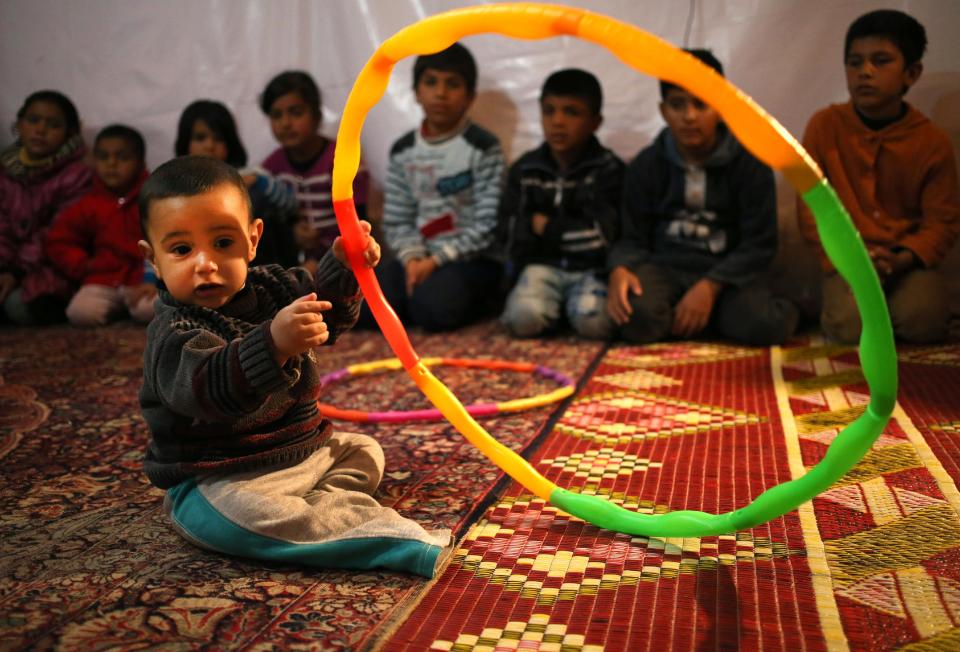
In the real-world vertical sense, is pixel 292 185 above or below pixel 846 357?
above

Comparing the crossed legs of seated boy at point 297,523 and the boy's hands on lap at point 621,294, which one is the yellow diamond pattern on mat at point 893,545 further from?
the boy's hands on lap at point 621,294

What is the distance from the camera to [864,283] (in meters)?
0.81

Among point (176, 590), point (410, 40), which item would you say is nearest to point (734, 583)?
point (176, 590)

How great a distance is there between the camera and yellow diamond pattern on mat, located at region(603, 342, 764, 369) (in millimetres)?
2125

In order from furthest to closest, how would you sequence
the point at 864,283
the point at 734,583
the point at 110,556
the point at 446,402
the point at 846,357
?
the point at 846,357 → the point at 446,402 → the point at 110,556 → the point at 734,583 → the point at 864,283

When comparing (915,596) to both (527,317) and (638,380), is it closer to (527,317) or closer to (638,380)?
(638,380)

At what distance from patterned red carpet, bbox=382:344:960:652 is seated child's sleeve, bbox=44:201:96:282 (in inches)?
87.5

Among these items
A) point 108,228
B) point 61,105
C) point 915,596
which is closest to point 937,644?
point 915,596

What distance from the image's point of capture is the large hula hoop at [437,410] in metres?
1.64

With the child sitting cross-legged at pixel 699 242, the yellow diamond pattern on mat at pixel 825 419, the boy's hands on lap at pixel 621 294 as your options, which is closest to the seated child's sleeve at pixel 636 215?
the child sitting cross-legged at pixel 699 242

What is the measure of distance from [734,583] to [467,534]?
1.12 ft

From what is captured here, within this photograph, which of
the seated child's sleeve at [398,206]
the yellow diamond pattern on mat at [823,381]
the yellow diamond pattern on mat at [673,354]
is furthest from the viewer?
the seated child's sleeve at [398,206]

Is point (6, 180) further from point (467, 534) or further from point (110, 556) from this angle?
point (467, 534)

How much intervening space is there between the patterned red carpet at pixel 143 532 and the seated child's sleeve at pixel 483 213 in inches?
30.3
